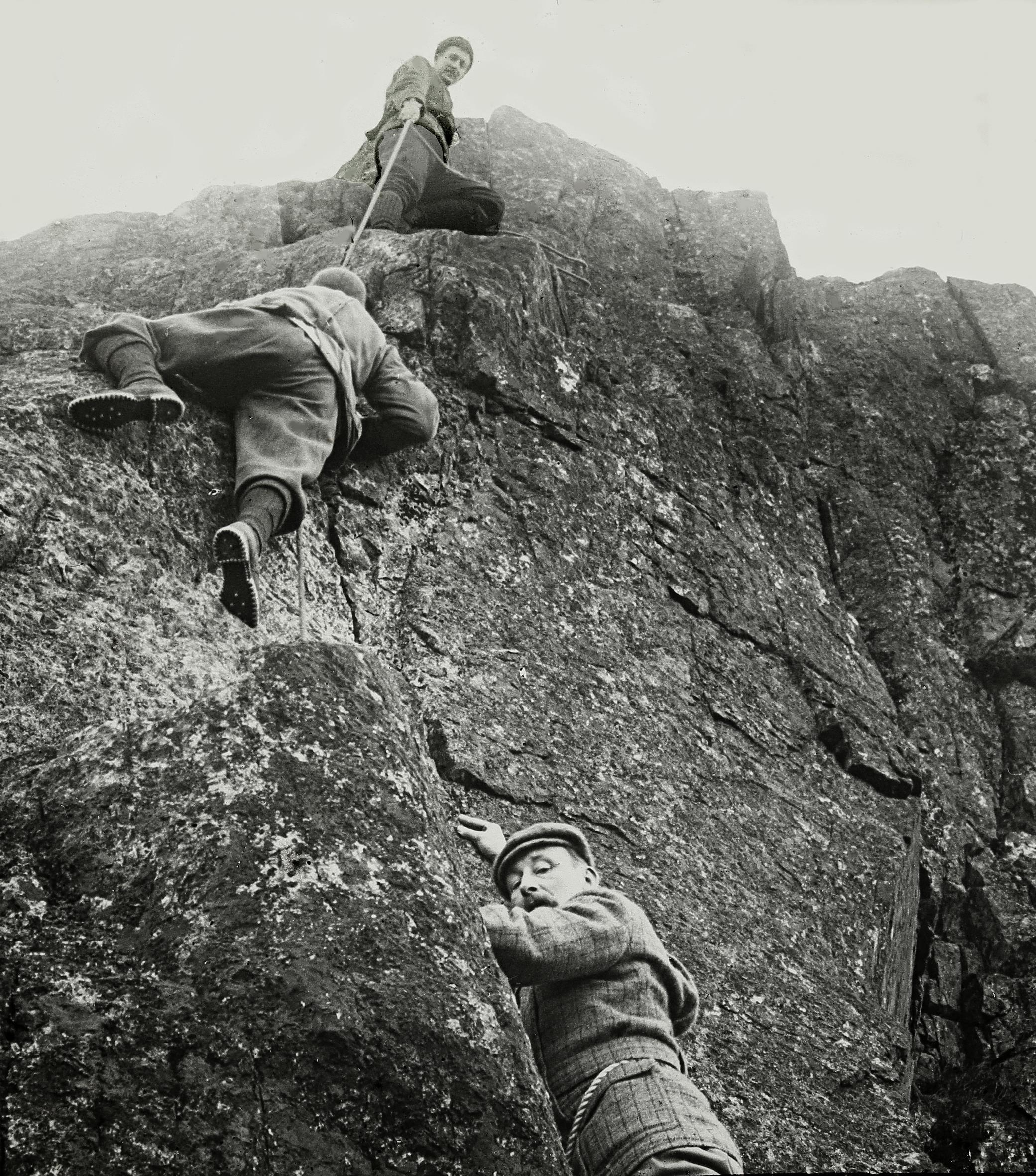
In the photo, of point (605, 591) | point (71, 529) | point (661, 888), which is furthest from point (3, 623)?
point (605, 591)

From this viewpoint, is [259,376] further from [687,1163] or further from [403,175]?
[403,175]

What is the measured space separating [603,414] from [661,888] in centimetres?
437

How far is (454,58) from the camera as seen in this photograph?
1328 centimetres

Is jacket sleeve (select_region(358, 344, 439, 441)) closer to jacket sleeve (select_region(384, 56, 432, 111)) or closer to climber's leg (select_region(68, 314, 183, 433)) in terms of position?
climber's leg (select_region(68, 314, 183, 433))

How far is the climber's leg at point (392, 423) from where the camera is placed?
7926mm

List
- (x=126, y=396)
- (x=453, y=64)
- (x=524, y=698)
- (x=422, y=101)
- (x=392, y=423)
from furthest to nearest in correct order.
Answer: (x=453, y=64) < (x=422, y=101) < (x=392, y=423) < (x=524, y=698) < (x=126, y=396)

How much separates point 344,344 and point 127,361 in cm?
134

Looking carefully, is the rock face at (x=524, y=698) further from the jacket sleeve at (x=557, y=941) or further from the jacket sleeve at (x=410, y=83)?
the jacket sleeve at (x=410, y=83)

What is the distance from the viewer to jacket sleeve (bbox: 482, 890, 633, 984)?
4441mm

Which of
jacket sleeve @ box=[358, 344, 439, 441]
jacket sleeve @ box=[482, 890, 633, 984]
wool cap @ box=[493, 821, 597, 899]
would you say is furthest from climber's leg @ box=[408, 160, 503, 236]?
jacket sleeve @ box=[482, 890, 633, 984]

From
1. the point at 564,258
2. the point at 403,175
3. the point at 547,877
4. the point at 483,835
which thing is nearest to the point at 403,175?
the point at 403,175

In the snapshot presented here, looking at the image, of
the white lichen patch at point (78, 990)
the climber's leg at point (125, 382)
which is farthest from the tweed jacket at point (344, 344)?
the white lichen patch at point (78, 990)

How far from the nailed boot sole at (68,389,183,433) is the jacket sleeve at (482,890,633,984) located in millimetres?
2958

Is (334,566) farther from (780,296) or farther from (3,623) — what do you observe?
(780,296)
